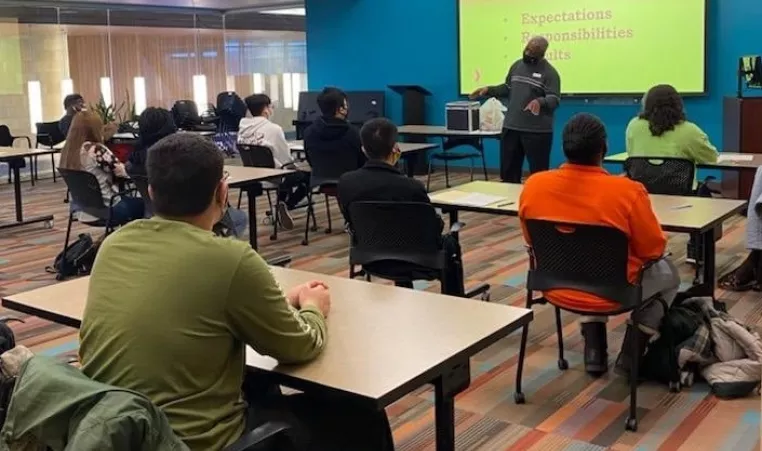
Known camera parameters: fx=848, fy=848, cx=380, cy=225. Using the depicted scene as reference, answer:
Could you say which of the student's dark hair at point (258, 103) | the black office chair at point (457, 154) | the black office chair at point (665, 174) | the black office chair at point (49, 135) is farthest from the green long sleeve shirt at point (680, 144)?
the black office chair at point (49, 135)

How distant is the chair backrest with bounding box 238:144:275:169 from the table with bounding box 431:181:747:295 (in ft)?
8.18

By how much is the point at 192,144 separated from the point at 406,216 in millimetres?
1941

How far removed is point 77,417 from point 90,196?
434 centimetres

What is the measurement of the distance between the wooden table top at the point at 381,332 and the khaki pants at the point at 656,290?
1.18 meters

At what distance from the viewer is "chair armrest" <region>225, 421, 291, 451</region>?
1686 mm

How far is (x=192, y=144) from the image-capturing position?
5.93 ft

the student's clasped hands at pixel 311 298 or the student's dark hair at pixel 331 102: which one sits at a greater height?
the student's dark hair at pixel 331 102

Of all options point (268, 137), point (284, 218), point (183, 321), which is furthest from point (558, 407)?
point (284, 218)

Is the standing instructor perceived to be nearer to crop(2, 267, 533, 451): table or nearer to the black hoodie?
the black hoodie

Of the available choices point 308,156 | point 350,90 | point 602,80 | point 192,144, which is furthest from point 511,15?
point 192,144

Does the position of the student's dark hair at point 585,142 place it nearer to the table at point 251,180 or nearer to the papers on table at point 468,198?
the papers on table at point 468,198

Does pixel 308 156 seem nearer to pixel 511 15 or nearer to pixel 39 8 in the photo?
pixel 511 15

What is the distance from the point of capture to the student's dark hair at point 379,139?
3822 millimetres

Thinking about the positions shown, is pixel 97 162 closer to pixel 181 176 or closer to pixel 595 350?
pixel 595 350
